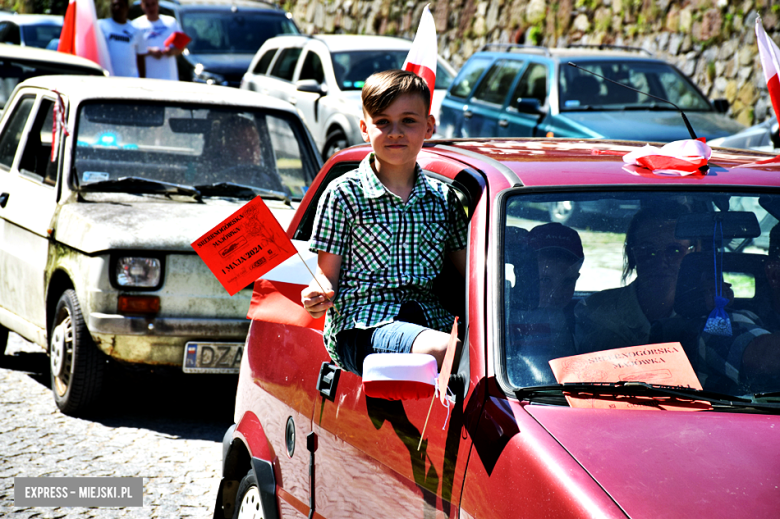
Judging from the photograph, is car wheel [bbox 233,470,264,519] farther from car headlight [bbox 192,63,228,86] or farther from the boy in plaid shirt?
car headlight [bbox 192,63,228,86]

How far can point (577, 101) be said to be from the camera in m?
11.0

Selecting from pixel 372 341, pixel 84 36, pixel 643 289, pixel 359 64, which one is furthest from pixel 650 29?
pixel 372 341

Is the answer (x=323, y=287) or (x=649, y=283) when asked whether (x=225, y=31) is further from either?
(x=649, y=283)

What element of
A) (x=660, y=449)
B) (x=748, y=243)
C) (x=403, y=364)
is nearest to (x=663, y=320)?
(x=748, y=243)

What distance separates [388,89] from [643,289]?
38.0 inches

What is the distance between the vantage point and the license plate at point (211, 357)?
5.44m

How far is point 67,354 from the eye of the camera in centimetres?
568

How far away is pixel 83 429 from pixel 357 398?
122 inches

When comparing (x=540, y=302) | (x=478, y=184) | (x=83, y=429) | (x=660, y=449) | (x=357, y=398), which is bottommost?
(x=83, y=429)

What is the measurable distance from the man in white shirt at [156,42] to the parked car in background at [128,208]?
336 centimetres

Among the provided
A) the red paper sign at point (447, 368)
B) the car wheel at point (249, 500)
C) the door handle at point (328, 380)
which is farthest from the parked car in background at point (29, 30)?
the red paper sign at point (447, 368)

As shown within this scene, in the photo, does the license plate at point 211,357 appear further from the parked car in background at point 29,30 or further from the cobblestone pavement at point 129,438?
the parked car in background at point 29,30

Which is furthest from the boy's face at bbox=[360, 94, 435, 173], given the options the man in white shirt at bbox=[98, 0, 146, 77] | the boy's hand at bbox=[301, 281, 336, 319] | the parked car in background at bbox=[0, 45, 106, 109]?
the man in white shirt at bbox=[98, 0, 146, 77]

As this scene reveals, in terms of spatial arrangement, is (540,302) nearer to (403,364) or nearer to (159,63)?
(403,364)
